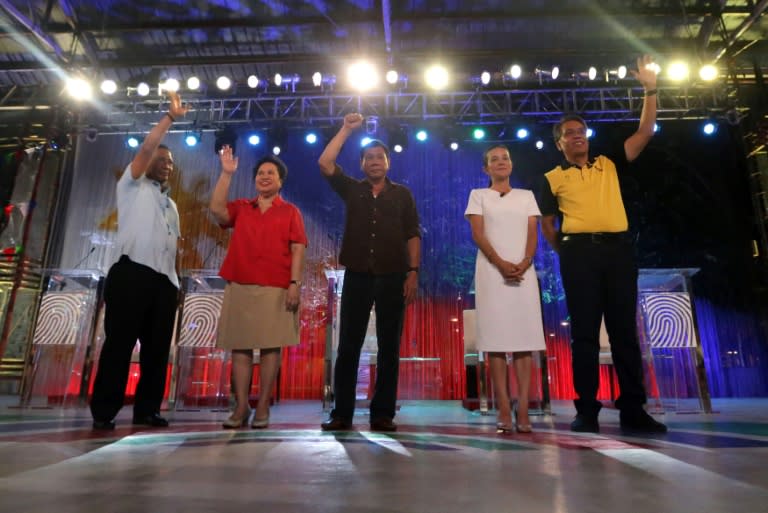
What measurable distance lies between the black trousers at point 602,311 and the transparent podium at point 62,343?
3.72 m

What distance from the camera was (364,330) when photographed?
7.67ft

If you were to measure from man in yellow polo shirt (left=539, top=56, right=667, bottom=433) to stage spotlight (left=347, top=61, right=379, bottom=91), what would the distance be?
4374 mm

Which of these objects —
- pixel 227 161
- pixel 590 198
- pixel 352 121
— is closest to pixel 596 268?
pixel 590 198

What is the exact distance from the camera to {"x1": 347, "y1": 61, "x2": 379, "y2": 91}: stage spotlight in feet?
20.7

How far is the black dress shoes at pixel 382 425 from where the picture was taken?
2.15 m

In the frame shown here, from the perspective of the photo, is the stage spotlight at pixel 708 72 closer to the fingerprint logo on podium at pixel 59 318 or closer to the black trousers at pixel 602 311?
the black trousers at pixel 602 311

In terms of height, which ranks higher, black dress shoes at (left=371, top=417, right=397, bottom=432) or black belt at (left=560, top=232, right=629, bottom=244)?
black belt at (left=560, top=232, right=629, bottom=244)

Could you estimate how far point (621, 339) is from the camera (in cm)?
226

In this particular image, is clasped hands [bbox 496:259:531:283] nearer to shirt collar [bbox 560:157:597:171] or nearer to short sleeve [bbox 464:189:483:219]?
short sleeve [bbox 464:189:483:219]

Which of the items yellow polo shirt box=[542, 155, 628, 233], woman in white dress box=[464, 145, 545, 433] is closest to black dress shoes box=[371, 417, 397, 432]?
woman in white dress box=[464, 145, 545, 433]

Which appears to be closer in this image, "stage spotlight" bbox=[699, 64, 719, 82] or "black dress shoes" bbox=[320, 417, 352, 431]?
"black dress shoes" bbox=[320, 417, 352, 431]

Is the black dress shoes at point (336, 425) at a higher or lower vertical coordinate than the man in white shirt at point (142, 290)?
lower

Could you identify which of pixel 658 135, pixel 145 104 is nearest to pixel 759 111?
pixel 658 135

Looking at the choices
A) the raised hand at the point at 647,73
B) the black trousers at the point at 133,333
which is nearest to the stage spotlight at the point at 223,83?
the black trousers at the point at 133,333
